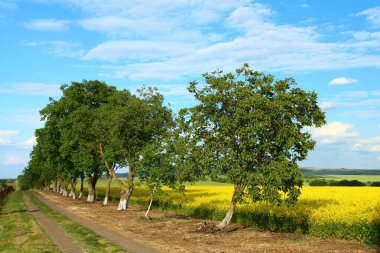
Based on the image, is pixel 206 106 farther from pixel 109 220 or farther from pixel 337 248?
pixel 109 220

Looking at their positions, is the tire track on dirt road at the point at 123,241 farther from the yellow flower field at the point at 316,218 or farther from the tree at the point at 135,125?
the tree at the point at 135,125

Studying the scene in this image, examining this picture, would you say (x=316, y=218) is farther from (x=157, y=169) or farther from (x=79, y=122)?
(x=79, y=122)

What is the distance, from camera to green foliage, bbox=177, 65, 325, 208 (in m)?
23.2

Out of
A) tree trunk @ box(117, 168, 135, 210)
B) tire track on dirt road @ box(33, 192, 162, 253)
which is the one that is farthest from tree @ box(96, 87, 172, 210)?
tire track on dirt road @ box(33, 192, 162, 253)

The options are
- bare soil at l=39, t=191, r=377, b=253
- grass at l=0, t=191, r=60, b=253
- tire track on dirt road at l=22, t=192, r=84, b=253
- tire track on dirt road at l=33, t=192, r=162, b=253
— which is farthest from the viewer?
bare soil at l=39, t=191, r=377, b=253

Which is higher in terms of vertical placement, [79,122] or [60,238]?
[79,122]

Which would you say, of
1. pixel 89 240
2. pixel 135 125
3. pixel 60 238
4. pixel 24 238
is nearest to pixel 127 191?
pixel 135 125

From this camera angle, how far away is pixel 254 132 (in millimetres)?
22734

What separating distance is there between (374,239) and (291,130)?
7.05 metres

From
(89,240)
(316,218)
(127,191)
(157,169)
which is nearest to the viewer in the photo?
(89,240)

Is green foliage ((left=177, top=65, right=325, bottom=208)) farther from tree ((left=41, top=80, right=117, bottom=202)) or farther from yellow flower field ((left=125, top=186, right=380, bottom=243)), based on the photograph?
tree ((left=41, top=80, right=117, bottom=202))

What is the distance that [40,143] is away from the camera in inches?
2734

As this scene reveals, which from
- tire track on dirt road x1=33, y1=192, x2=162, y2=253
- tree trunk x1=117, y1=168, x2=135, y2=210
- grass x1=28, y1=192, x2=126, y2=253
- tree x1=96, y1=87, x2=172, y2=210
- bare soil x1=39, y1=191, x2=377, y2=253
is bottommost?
bare soil x1=39, y1=191, x2=377, y2=253

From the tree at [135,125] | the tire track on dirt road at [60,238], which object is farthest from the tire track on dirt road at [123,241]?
the tree at [135,125]
